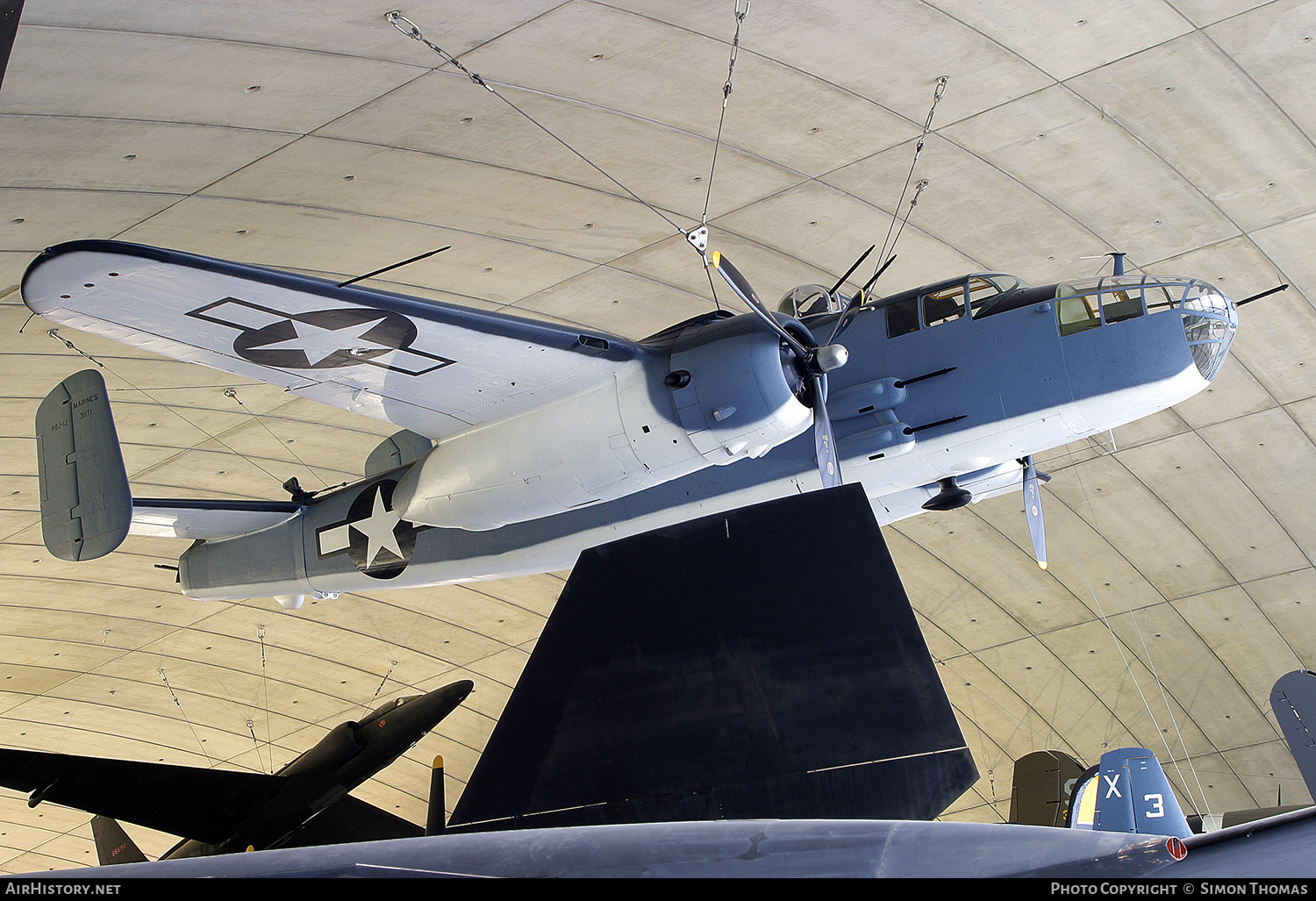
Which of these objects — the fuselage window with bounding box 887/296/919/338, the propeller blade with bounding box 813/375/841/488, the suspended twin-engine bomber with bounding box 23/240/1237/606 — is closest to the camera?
the suspended twin-engine bomber with bounding box 23/240/1237/606

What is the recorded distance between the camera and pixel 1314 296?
60.5 ft

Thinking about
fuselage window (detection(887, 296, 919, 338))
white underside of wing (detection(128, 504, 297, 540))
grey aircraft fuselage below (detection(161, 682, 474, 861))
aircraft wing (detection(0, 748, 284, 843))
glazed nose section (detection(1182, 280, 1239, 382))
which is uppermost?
fuselage window (detection(887, 296, 919, 338))

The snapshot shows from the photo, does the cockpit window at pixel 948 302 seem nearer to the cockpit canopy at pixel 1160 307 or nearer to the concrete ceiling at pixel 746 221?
the cockpit canopy at pixel 1160 307

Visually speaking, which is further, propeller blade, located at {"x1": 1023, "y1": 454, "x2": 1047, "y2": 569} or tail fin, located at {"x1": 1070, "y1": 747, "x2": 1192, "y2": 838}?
tail fin, located at {"x1": 1070, "y1": 747, "x2": 1192, "y2": 838}

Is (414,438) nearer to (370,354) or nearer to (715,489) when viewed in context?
(370,354)

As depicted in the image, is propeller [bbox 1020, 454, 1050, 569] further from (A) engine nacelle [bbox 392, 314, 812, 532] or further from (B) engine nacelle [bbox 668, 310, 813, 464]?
(B) engine nacelle [bbox 668, 310, 813, 464]

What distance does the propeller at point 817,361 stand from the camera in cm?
1055

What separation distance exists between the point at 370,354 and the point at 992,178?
10331 millimetres

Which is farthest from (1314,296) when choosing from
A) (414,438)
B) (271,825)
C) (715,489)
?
(271,825)

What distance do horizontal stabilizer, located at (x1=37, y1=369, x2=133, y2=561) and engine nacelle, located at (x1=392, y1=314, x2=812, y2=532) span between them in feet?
10.0

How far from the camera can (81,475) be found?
1158 centimetres

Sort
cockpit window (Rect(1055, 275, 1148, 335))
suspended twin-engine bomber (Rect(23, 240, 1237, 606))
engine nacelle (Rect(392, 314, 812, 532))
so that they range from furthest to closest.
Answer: cockpit window (Rect(1055, 275, 1148, 335)) < engine nacelle (Rect(392, 314, 812, 532)) < suspended twin-engine bomber (Rect(23, 240, 1237, 606))

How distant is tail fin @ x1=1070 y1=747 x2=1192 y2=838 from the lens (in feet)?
50.7

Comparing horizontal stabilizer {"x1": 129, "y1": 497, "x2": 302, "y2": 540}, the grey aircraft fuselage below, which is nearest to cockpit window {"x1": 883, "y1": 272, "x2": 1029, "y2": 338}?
horizontal stabilizer {"x1": 129, "y1": 497, "x2": 302, "y2": 540}
